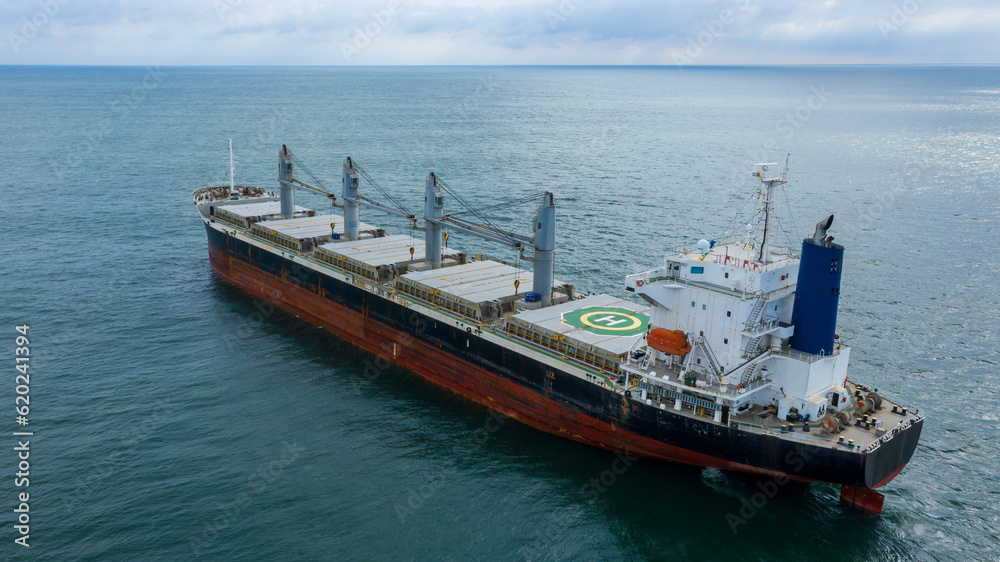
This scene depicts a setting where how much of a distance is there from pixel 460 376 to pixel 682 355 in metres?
15.4

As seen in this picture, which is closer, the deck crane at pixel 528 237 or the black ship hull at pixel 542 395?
the black ship hull at pixel 542 395

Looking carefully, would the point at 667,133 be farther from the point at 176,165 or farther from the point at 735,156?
the point at 176,165

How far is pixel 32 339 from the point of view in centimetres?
4838

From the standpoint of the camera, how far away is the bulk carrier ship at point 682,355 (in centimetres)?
3262

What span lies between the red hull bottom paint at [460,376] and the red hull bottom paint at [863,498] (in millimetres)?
2322

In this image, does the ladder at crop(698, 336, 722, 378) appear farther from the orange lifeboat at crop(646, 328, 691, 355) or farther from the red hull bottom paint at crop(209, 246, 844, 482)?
the red hull bottom paint at crop(209, 246, 844, 482)

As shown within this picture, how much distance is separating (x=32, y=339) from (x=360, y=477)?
101ft

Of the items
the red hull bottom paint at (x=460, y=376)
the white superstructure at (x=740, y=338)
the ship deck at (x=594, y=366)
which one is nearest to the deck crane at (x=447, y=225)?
the ship deck at (x=594, y=366)

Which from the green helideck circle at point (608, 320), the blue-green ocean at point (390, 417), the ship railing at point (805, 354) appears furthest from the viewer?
the green helideck circle at point (608, 320)

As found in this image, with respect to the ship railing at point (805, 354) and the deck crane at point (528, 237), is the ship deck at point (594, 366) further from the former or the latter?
the ship railing at point (805, 354)

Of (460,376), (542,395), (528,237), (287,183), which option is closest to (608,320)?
(542,395)

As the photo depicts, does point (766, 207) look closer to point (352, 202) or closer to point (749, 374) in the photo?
point (749, 374)

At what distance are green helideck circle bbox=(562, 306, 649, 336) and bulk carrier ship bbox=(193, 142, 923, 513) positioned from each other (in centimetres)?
13

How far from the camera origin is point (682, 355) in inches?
1400
